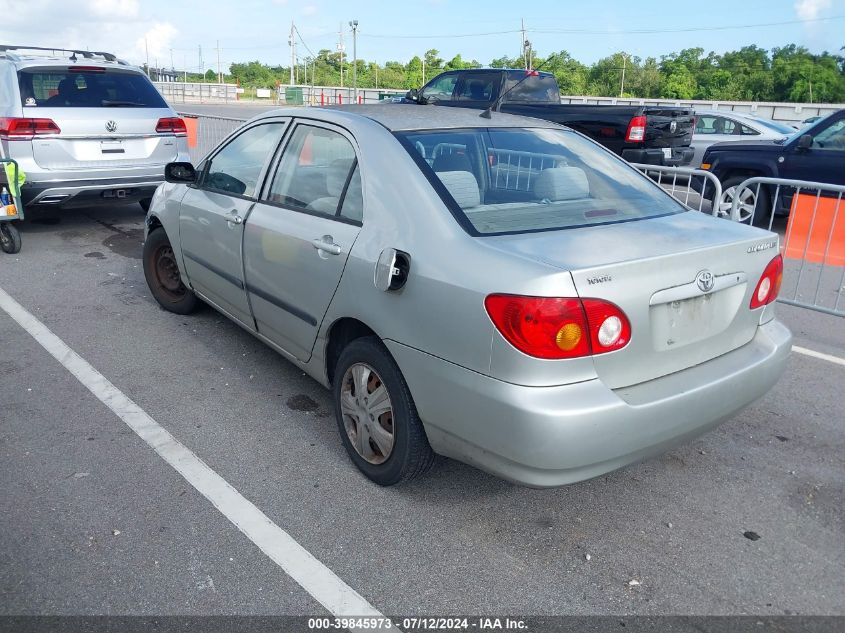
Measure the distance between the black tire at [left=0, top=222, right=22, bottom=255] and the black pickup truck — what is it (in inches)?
222

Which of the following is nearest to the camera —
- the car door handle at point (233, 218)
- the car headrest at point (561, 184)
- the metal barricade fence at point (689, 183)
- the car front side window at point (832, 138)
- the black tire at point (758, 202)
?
the car headrest at point (561, 184)

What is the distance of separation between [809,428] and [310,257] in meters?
2.91

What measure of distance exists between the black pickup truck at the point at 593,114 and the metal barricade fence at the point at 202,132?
3.40 meters

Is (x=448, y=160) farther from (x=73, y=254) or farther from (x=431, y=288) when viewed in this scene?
(x=73, y=254)

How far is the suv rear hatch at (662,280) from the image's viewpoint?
2.64 metres

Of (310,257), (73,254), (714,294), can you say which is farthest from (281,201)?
(73,254)

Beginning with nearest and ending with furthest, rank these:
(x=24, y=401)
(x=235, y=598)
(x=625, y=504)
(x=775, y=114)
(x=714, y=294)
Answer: (x=235, y=598)
(x=714, y=294)
(x=625, y=504)
(x=24, y=401)
(x=775, y=114)

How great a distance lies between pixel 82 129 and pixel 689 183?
20.4 feet

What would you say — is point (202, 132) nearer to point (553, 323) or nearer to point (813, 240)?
point (813, 240)

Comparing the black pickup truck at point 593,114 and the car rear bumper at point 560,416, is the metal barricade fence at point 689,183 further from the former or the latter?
the car rear bumper at point 560,416

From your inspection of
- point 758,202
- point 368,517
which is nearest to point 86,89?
point 368,517

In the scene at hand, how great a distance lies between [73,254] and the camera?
7.62 metres

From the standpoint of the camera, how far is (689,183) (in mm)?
6961

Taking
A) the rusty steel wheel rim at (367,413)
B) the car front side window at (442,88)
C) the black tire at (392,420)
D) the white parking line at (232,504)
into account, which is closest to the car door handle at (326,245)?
the black tire at (392,420)
